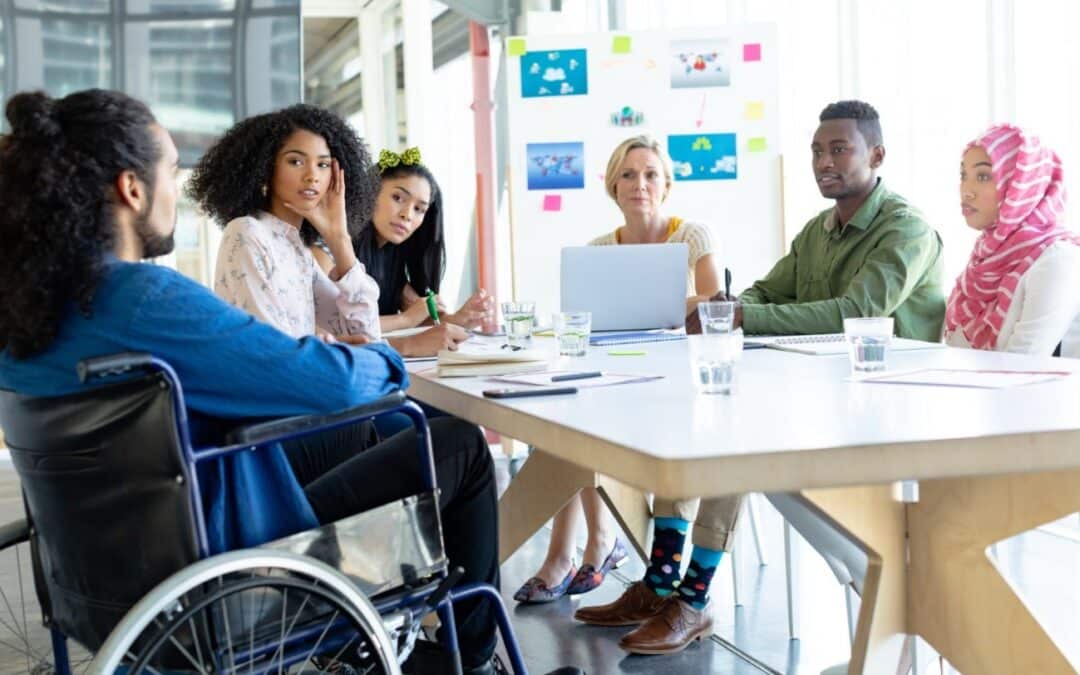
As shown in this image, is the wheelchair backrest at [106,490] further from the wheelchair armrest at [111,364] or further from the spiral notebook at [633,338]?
the spiral notebook at [633,338]

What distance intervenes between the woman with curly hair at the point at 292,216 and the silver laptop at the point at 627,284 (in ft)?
1.58

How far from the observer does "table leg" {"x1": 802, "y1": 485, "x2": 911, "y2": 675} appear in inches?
64.3

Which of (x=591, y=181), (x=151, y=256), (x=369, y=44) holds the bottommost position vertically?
(x=151, y=256)

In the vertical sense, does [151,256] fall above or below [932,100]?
below

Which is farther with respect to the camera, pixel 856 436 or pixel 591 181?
pixel 591 181

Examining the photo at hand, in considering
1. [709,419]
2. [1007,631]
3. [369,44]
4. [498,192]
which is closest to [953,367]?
[1007,631]

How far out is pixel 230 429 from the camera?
59.6 inches

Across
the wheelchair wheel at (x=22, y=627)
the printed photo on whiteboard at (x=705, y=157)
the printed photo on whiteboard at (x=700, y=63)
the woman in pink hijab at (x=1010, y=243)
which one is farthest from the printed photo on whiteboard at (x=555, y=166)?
the wheelchair wheel at (x=22, y=627)

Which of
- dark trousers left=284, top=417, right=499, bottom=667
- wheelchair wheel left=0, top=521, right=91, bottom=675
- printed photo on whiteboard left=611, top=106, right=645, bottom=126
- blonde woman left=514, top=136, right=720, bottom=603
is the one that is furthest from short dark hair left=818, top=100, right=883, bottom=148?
wheelchair wheel left=0, top=521, right=91, bottom=675

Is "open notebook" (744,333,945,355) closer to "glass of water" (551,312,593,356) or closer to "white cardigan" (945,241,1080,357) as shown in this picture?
"glass of water" (551,312,593,356)

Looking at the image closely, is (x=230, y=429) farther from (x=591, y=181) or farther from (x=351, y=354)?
(x=591, y=181)

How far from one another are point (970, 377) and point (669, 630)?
3.85ft

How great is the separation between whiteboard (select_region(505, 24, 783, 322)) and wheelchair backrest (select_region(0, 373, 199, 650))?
11.2ft

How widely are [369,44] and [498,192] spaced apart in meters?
2.24
